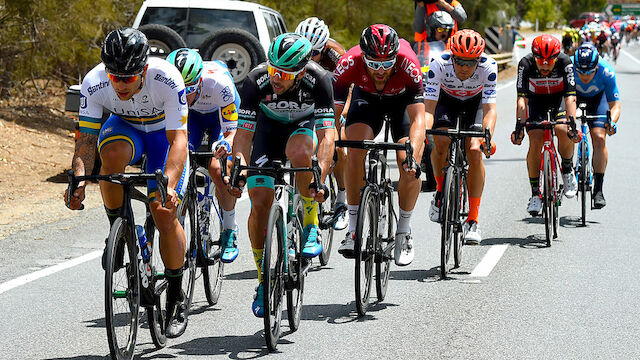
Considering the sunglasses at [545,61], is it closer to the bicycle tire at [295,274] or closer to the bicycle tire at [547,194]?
the bicycle tire at [547,194]

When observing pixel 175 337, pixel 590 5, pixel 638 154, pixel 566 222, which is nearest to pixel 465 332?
pixel 175 337

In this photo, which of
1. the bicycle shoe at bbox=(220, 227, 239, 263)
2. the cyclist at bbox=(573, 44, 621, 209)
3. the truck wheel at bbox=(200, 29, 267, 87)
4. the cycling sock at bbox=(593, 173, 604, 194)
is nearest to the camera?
the bicycle shoe at bbox=(220, 227, 239, 263)

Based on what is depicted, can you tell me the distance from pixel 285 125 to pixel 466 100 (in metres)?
2.91

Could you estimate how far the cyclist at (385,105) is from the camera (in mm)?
7746

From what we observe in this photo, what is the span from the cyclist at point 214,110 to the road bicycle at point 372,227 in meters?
0.99

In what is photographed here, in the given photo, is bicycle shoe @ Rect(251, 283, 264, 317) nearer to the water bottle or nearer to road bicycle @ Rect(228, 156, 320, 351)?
road bicycle @ Rect(228, 156, 320, 351)

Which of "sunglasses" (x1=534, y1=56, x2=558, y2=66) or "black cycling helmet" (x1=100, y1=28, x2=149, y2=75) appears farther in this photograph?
"sunglasses" (x1=534, y1=56, x2=558, y2=66)

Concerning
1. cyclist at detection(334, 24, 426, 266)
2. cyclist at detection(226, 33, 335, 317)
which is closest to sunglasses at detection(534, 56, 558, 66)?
cyclist at detection(334, 24, 426, 266)

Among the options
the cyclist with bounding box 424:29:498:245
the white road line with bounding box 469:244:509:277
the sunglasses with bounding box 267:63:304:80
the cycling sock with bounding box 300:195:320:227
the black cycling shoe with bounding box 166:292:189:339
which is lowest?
the white road line with bounding box 469:244:509:277

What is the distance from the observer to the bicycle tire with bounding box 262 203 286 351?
605 centimetres

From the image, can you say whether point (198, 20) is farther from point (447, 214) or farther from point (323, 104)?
point (323, 104)

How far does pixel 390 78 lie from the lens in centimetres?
798

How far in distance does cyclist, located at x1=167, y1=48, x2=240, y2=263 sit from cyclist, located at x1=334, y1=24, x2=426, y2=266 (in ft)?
2.91

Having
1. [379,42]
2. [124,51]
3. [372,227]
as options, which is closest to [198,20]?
[379,42]
